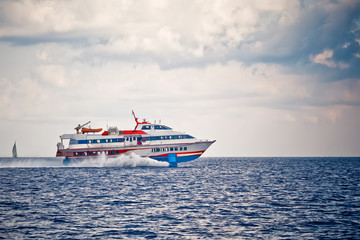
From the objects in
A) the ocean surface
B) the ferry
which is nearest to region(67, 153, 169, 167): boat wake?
the ferry

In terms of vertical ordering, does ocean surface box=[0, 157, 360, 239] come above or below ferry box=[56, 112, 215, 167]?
below

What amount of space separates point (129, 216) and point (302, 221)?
13.2 m

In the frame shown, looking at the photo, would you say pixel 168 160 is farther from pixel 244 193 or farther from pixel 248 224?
pixel 248 224

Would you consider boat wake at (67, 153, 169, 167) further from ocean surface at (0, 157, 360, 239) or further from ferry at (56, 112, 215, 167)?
ocean surface at (0, 157, 360, 239)

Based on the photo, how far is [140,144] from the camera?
81.8m

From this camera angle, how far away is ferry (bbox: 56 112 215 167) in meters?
81.4

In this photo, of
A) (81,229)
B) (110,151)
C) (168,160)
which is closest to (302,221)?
(81,229)

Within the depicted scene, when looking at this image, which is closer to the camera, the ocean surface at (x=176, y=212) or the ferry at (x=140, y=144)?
the ocean surface at (x=176, y=212)

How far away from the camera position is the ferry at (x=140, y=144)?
81.4 m

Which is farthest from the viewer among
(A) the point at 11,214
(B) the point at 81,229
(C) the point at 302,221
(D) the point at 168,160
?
(D) the point at 168,160

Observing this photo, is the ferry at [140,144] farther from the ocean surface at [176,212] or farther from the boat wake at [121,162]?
the ocean surface at [176,212]

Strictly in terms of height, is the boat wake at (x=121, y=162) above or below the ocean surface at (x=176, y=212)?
above

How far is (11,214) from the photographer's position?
3259cm

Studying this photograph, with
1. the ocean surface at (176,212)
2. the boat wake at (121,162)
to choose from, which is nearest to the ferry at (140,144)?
the boat wake at (121,162)
